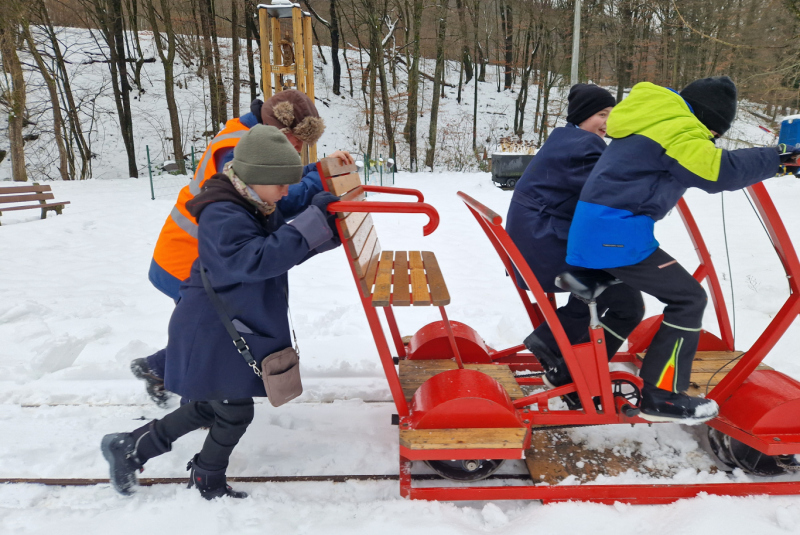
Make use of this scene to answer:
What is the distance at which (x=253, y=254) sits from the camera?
6.49ft

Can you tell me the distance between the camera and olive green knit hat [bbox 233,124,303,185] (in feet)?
6.76

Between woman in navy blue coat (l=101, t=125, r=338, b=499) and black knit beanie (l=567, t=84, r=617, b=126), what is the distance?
5.16 feet

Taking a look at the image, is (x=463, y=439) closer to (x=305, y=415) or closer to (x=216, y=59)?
(x=305, y=415)

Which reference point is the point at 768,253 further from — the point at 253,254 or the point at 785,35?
the point at 785,35

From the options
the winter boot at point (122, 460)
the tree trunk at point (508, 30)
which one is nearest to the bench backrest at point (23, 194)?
the winter boot at point (122, 460)

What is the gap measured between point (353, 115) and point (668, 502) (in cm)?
2406

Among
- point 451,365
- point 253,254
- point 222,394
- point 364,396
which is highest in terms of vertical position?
point 253,254

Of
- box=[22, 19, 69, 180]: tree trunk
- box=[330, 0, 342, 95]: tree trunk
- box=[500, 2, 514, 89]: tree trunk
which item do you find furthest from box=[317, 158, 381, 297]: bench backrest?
box=[500, 2, 514, 89]: tree trunk

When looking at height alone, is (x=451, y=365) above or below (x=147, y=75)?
below

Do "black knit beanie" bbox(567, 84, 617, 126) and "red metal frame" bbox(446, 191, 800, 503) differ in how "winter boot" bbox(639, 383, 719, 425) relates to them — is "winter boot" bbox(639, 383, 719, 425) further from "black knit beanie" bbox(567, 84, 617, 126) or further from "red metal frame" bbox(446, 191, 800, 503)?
"black knit beanie" bbox(567, 84, 617, 126)

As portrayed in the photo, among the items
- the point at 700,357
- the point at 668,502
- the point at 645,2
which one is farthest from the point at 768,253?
the point at 645,2

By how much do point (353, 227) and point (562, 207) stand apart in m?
1.21

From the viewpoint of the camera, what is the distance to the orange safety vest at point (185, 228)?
8.16ft

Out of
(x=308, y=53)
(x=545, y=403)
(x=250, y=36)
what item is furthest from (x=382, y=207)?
(x=250, y=36)
